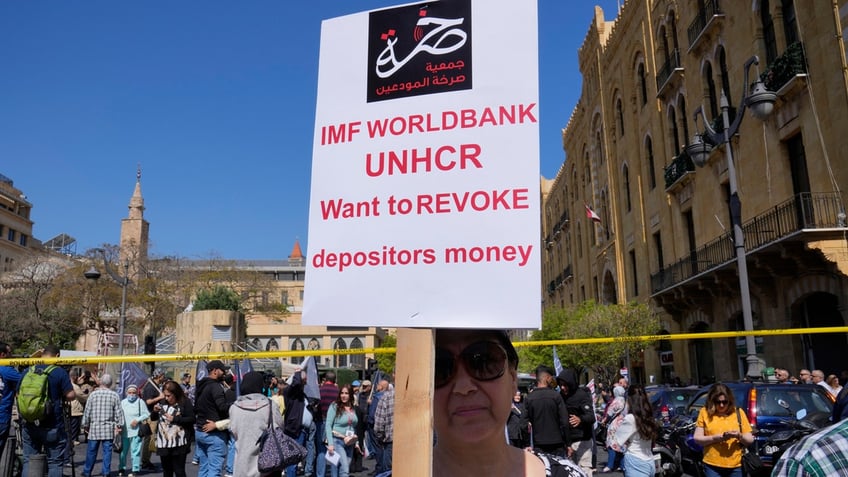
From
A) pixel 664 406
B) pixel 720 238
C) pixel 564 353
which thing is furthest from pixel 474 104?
pixel 564 353

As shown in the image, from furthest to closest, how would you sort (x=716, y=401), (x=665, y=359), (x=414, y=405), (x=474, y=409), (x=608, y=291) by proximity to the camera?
(x=608, y=291), (x=665, y=359), (x=716, y=401), (x=474, y=409), (x=414, y=405)

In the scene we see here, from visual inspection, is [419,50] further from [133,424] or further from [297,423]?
[133,424]

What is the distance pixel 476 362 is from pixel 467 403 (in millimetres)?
132

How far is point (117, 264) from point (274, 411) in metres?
39.0

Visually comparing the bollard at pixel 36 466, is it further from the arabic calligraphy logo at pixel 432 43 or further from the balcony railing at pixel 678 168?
the balcony railing at pixel 678 168

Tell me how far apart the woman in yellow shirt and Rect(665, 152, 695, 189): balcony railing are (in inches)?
757

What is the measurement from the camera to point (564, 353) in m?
30.2

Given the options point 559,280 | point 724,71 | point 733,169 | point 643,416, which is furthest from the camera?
point 559,280

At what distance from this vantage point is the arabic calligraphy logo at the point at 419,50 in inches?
90.0

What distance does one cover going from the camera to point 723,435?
6980mm

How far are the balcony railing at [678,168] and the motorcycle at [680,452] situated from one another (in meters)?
15.4

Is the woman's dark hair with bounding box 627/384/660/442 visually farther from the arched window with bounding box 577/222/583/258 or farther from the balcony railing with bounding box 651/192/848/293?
the arched window with bounding box 577/222/583/258

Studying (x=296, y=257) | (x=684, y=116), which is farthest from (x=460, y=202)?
(x=296, y=257)

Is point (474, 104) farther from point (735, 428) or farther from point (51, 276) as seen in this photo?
point (51, 276)
